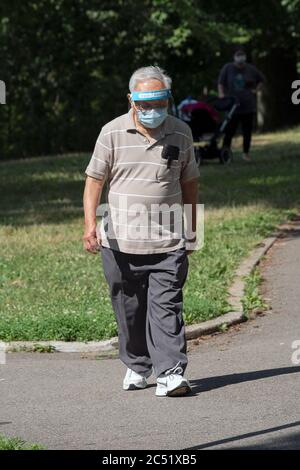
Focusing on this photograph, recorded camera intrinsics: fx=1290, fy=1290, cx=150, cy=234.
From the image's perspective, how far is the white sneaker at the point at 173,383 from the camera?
8.00m

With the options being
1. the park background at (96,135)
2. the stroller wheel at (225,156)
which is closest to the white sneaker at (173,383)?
the park background at (96,135)

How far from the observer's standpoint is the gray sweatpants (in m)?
8.06

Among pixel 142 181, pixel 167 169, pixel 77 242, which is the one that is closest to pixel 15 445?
pixel 142 181

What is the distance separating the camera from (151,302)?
8141mm

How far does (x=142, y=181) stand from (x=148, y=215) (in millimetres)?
222

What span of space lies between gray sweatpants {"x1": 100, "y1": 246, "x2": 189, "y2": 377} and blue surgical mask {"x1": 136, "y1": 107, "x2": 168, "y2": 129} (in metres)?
0.82

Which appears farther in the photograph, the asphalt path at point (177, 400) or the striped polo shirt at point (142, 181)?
the striped polo shirt at point (142, 181)

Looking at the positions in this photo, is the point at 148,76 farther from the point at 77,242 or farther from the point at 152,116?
the point at 77,242

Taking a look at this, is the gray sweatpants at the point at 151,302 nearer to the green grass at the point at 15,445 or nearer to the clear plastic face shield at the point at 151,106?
the clear plastic face shield at the point at 151,106

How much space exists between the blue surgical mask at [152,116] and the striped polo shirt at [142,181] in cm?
8

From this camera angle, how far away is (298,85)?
3172cm
